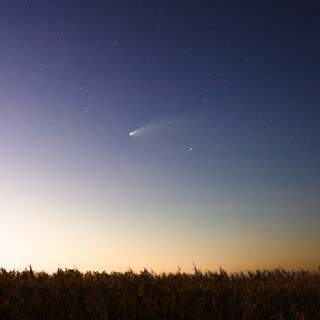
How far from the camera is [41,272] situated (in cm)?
1141

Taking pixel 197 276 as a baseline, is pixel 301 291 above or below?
below

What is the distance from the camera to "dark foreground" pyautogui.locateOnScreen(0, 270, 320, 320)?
26.2ft

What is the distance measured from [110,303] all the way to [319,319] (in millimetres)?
2701

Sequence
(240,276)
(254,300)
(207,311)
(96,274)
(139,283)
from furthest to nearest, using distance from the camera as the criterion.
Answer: (240,276) < (96,274) < (139,283) < (254,300) < (207,311)

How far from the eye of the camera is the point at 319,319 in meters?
8.41

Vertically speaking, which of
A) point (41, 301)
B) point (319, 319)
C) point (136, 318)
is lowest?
point (319, 319)

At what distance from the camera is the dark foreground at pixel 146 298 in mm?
7996

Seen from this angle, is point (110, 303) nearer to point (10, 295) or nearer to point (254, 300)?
point (10, 295)

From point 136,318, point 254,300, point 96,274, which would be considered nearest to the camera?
point 136,318

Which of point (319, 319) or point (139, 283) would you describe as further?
point (139, 283)

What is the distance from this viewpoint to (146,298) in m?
8.48

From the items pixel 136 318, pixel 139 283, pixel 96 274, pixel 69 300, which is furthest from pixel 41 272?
pixel 136 318

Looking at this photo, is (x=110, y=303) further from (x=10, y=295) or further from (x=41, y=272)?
(x=41, y=272)

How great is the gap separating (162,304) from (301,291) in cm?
274
